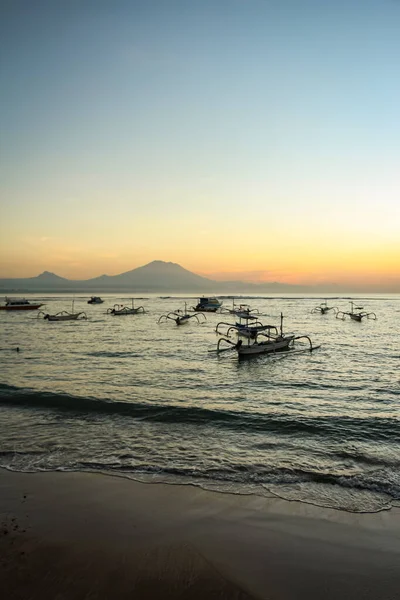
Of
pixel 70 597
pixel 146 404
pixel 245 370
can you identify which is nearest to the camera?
pixel 70 597

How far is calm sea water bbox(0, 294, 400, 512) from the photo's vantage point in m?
10.4

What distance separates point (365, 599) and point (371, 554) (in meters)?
1.34

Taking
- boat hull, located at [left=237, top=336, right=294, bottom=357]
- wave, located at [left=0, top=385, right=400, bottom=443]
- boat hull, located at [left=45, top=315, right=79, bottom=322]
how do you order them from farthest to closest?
boat hull, located at [left=45, top=315, right=79, bottom=322] < boat hull, located at [left=237, top=336, right=294, bottom=357] < wave, located at [left=0, top=385, right=400, bottom=443]

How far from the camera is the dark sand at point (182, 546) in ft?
19.1

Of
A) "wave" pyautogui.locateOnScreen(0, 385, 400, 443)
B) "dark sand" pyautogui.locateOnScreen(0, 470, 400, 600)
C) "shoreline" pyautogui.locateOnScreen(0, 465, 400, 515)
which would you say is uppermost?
"dark sand" pyautogui.locateOnScreen(0, 470, 400, 600)

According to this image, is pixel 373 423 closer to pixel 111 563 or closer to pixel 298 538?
pixel 298 538

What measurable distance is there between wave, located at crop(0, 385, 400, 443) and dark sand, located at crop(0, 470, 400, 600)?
593 cm

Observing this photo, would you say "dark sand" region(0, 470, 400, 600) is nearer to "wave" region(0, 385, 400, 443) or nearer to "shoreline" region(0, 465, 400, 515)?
"shoreline" region(0, 465, 400, 515)

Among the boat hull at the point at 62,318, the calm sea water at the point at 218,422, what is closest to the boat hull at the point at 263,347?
the calm sea water at the point at 218,422

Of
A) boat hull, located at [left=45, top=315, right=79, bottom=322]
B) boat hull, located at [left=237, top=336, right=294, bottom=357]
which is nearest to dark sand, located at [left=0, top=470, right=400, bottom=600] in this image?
boat hull, located at [left=237, top=336, right=294, bottom=357]

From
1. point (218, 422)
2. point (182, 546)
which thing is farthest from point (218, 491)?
point (218, 422)

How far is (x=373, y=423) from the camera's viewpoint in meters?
15.4

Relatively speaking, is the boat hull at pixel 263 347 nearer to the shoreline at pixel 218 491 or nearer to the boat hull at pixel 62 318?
the shoreline at pixel 218 491

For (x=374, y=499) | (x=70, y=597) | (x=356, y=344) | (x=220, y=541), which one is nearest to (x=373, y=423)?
(x=374, y=499)
